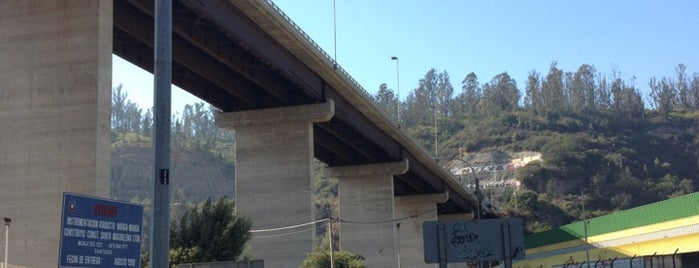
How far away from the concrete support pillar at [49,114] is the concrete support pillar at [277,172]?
919 inches

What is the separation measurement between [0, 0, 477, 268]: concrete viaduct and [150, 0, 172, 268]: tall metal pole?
68.4ft

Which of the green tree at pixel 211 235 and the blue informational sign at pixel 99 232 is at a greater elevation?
the green tree at pixel 211 235

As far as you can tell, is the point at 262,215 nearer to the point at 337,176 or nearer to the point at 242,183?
the point at 242,183

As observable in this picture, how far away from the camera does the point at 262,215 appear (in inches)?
2122

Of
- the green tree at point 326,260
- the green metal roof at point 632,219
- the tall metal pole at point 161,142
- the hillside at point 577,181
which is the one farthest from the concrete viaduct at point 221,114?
the hillside at point 577,181

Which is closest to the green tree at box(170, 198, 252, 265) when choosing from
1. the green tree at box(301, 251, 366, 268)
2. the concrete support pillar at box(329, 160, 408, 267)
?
the green tree at box(301, 251, 366, 268)

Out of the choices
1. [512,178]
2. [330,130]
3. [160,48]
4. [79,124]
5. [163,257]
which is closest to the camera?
[163,257]

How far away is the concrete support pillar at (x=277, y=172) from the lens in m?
53.5

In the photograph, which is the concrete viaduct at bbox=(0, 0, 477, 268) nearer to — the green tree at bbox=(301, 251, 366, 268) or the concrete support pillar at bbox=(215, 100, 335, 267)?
the concrete support pillar at bbox=(215, 100, 335, 267)

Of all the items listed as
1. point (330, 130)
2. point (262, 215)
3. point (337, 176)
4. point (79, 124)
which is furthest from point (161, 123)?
point (337, 176)

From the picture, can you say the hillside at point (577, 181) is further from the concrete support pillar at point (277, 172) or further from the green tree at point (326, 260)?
the concrete support pillar at point (277, 172)

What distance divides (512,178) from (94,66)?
165902mm

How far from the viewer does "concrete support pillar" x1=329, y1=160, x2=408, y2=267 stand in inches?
2972

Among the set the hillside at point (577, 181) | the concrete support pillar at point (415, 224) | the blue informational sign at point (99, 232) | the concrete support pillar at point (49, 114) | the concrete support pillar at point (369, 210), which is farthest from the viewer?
the hillside at point (577, 181)
